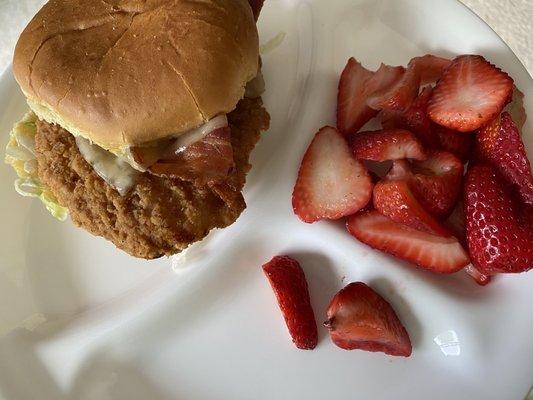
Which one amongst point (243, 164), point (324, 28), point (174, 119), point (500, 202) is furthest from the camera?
point (324, 28)

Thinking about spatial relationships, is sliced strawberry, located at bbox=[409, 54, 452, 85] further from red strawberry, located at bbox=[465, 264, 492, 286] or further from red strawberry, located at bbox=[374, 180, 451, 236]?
red strawberry, located at bbox=[465, 264, 492, 286]

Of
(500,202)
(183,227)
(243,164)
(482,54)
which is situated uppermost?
(482,54)

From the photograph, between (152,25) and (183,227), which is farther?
(183,227)

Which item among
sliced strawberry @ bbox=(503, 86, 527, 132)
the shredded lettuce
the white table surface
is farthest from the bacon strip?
the white table surface

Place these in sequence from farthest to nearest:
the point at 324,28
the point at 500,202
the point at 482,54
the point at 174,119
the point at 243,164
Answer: the point at 324,28 < the point at 482,54 < the point at 243,164 < the point at 500,202 < the point at 174,119

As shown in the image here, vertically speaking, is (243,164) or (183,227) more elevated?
(243,164)

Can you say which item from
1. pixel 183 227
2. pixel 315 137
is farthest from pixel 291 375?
pixel 315 137

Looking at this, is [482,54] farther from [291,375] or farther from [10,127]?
[10,127]
